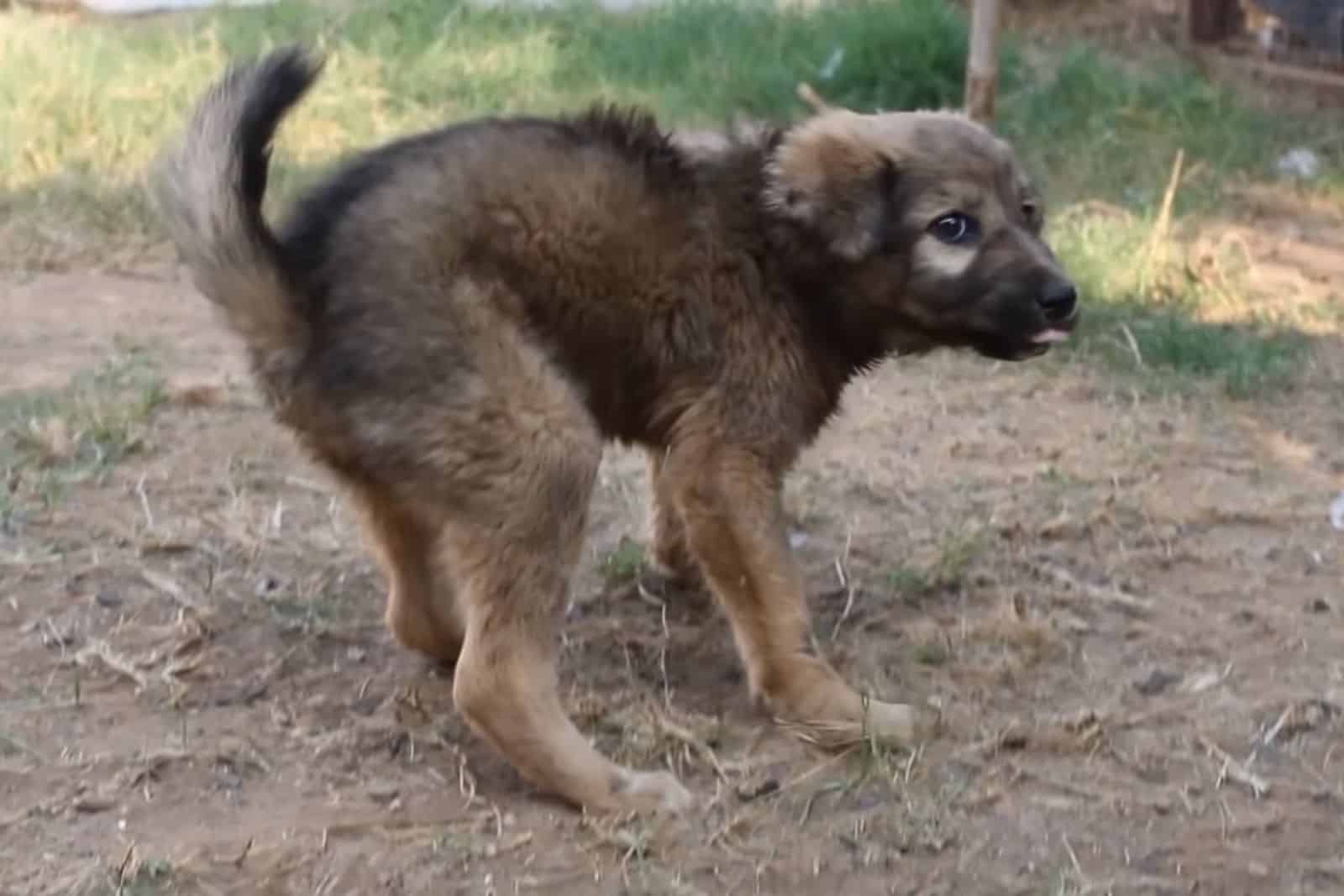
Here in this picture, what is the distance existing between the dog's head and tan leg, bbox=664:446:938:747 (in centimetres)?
44

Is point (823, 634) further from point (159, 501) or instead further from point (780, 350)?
Answer: point (159, 501)

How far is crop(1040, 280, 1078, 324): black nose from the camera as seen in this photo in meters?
3.62

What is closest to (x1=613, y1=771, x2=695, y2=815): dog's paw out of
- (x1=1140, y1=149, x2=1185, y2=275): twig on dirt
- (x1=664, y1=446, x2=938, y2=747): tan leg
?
(x1=664, y1=446, x2=938, y2=747): tan leg

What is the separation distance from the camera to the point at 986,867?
10.2 feet

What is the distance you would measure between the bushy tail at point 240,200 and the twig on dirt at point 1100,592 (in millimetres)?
1836

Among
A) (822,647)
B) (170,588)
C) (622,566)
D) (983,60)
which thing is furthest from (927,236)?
(983,60)

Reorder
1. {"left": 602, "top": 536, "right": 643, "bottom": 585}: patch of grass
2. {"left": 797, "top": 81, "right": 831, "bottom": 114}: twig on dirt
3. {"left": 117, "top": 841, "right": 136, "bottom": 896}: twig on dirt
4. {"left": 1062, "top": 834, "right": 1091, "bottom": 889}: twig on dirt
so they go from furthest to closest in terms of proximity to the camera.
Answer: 1. {"left": 797, "top": 81, "right": 831, "bottom": 114}: twig on dirt
2. {"left": 602, "top": 536, "right": 643, "bottom": 585}: patch of grass
3. {"left": 1062, "top": 834, "right": 1091, "bottom": 889}: twig on dirt
4. {"left": 117, "top": 841, "right": 136, "bottom": 896}: twig on dirt

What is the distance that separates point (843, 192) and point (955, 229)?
23 centimetres

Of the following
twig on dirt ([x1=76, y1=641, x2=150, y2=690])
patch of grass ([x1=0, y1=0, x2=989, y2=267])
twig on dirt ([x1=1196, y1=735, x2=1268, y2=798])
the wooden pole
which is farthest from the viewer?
patch of grass ([x1=0, y1=0, x2=989, y2=267])

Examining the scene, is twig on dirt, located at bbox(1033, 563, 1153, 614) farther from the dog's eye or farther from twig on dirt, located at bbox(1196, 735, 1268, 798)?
the dog's eye

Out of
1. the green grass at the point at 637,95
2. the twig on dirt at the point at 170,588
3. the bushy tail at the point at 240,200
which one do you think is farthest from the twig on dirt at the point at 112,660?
the green grass at the point at 637,95

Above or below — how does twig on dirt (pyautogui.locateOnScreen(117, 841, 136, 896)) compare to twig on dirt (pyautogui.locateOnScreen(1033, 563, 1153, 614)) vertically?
above

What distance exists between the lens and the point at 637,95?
336 inches

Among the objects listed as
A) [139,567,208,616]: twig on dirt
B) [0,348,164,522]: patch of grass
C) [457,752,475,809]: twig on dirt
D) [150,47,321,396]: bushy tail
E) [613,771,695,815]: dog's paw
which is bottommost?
[0,348,164,522]: patch of grass
